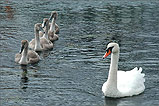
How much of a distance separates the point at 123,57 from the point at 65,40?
5.41 metres

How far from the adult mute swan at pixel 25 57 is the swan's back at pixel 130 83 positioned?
18.0 ft

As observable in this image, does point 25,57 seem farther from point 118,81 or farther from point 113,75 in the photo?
point 113,75

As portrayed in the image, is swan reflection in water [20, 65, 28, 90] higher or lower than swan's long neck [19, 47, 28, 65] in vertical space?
lower

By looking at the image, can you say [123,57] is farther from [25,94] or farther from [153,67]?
[25,94]

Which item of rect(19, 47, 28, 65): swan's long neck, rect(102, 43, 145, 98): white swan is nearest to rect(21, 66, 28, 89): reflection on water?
rect(19, 47, 28, 65): swan's long neck

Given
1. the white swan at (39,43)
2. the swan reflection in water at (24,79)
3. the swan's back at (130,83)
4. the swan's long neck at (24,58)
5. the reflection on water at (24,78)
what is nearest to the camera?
the swan's back at (130,83)

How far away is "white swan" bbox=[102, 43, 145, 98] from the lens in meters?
14.7

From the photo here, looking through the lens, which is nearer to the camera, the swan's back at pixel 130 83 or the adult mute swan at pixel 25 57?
the swan's back at pixel 130 83

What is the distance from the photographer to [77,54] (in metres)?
21.3

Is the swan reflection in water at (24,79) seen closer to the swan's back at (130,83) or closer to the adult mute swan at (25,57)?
the adult mute swan at (25,57)

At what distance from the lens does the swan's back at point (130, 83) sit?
49.3 feet

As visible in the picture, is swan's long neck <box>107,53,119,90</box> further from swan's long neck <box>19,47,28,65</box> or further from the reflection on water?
swan's long neck <box>19,47,28,65</box>

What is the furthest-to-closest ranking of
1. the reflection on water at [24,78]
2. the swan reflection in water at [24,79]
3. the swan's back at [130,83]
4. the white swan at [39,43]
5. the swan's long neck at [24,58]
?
1. the white swan at [39,43]
2. the swan's long neck at [24,58]
3. the reflection on water at [24,78]
4. the swan reflection in water at [24,79]
5. the swan's back at [130,83]

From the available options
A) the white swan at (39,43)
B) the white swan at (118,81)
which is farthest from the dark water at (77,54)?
the white swan at (39,43)
